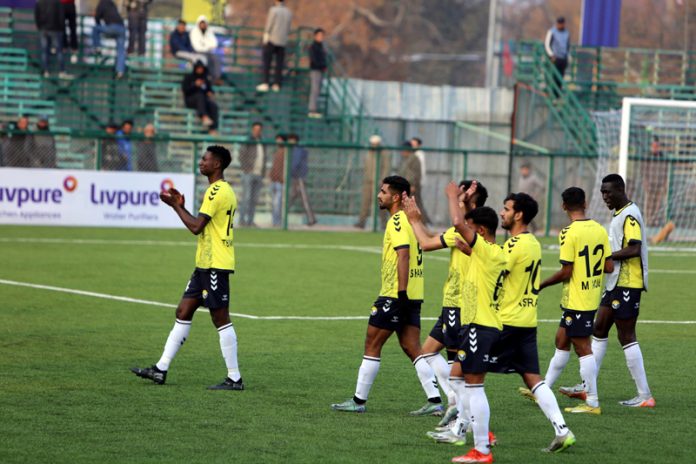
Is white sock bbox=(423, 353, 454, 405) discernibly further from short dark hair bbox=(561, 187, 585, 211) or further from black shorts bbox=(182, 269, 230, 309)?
black shorts bbox=(182, 269, 230, 309)

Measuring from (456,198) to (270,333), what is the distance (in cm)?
700

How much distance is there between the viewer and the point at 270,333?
14812 mm

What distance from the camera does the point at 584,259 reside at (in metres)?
10.4

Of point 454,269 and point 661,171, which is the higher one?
point 661,171

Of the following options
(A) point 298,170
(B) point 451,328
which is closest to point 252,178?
(A) point 298,170

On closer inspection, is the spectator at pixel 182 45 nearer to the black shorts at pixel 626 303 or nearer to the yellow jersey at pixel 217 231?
the yellow jersey at pixel 217 231

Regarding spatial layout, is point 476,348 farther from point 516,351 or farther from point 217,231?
point 217,231

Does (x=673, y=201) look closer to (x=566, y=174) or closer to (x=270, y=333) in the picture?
(x=566, y=174)

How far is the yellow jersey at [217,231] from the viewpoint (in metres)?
11.0

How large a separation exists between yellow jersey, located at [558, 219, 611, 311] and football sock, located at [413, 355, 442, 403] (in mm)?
1408

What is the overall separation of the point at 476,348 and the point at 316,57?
27.3 metres

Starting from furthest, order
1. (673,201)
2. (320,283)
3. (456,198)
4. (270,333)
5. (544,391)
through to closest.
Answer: (673,201) < (320,283) < (270,333) < (544,391) < (456,198)

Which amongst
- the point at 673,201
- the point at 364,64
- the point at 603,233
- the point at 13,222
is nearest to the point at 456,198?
the point at 603,233

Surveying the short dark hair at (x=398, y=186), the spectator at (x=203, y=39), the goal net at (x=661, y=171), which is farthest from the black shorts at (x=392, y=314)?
the spectator at (x=203, y=39)
